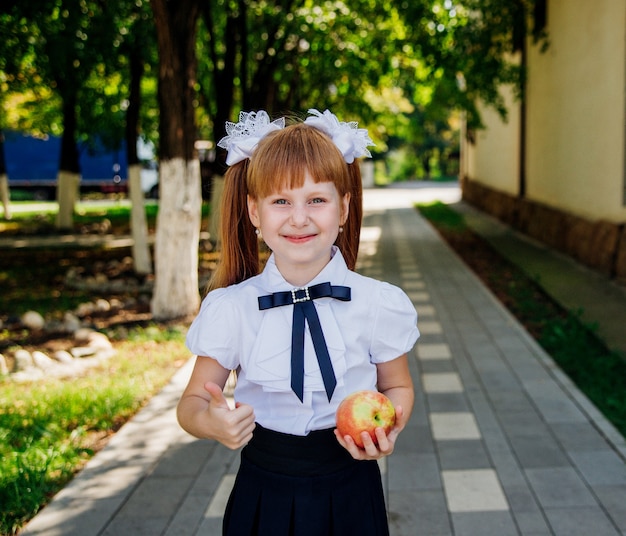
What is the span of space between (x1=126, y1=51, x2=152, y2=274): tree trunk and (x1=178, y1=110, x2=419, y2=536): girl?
9542mm

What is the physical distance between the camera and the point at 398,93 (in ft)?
87.1

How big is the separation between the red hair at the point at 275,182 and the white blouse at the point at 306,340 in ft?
0.67

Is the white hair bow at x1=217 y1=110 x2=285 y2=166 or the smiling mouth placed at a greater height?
the white hair bow at x1=217 y1=110 x2=285 y2=166

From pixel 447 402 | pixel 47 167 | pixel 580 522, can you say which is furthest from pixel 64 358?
pixel 47 167

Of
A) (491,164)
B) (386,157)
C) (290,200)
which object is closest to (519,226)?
Result: (491,164)

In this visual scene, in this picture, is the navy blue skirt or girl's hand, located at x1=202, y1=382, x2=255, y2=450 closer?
girl's hand, located at x1=202, y1=382, x2=255, y2=450

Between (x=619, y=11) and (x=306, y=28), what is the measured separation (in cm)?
453

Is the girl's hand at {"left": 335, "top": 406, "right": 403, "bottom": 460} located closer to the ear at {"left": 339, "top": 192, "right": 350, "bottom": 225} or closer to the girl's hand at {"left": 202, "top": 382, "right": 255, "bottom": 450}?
the girl's hand at {"left": 202, "top": 382, "right": 255, "bottom": 450}

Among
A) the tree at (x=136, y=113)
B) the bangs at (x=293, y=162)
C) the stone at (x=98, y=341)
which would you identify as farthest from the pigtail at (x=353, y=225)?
the tree at (x=136, y=113)

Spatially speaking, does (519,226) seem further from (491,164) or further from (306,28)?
(306,28)

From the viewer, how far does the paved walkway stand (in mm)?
3801

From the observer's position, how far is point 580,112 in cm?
1242

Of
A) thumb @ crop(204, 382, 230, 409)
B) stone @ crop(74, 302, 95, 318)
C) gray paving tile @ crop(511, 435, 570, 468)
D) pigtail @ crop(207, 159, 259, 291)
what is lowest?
stone @ crop(74, 302, 95, 318)

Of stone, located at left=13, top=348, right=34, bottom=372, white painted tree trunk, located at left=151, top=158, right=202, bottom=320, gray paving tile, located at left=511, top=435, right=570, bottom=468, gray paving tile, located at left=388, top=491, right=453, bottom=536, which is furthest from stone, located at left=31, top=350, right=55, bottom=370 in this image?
gray paving tile, located at left=511, top=435, right=570, bottom=468
